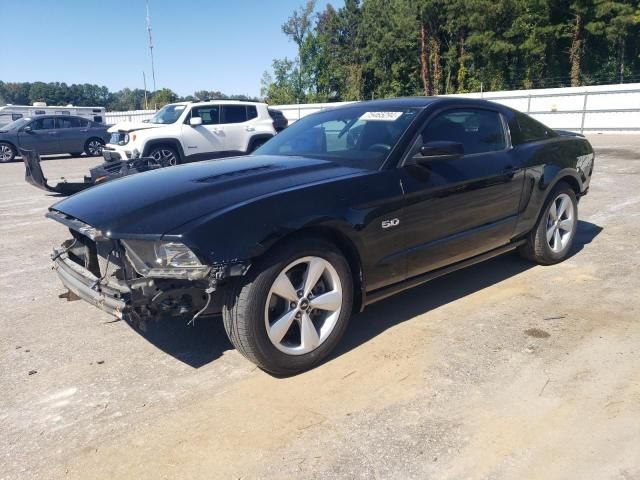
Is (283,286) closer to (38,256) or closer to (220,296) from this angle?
(220,296)

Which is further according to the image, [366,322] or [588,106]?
[588,106]

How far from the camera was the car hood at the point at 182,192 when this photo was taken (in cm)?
282

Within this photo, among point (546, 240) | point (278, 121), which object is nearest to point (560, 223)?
point (546, 240)

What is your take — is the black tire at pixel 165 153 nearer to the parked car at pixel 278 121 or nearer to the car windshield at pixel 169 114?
the car windshield at pixel 169 114

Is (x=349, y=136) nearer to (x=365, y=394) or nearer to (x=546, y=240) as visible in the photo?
(x=365, y=394)

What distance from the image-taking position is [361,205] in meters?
3.20

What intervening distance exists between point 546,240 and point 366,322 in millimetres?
2074

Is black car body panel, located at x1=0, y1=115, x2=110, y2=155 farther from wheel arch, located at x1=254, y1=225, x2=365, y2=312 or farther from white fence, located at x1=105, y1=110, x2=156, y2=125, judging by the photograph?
wheel arch, located at x1=254, y1=225, x2=365, y2=312

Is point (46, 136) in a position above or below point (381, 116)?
below

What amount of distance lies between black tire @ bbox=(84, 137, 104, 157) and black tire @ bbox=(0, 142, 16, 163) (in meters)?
2.31

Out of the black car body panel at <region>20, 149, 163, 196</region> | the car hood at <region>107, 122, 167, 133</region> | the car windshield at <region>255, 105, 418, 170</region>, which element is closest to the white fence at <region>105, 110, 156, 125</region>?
the car hood at <region>107, 122, 167, 133</region>

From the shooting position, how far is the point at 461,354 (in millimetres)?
3248

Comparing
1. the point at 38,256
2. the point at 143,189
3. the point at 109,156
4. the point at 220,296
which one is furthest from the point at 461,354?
the point at 109,156

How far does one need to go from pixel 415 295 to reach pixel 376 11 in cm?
5625
